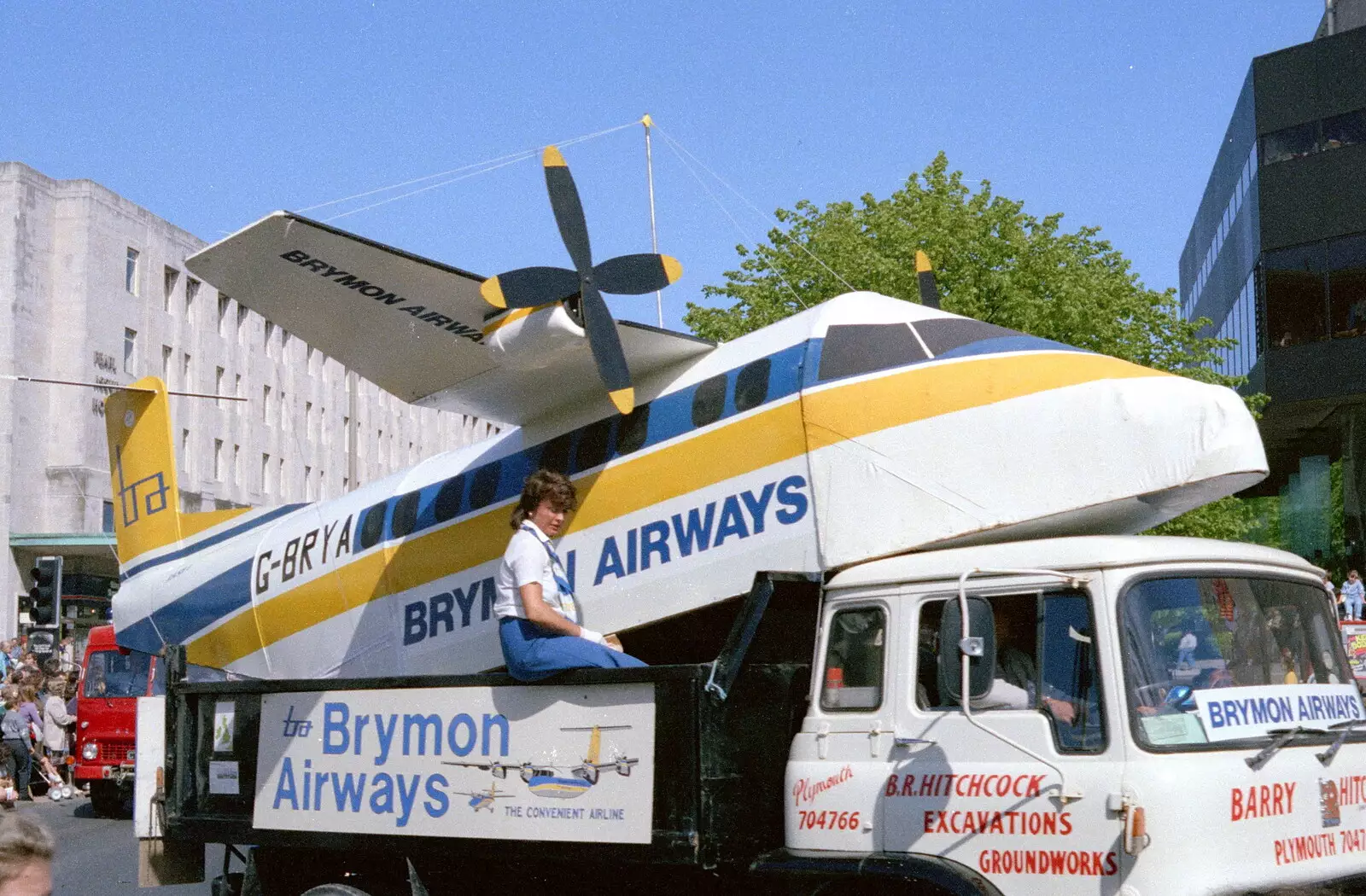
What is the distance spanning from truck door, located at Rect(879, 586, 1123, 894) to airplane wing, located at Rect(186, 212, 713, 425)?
373 cm

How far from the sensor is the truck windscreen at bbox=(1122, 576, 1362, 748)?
5043mm

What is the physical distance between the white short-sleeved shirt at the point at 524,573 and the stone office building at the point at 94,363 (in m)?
32.7

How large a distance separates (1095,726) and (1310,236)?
101 ft

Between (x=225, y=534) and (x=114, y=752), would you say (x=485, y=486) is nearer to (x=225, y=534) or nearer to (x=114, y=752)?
(x=225, y=534)

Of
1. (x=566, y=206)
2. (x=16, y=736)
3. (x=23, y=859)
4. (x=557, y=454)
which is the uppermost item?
(x=566, y=206)

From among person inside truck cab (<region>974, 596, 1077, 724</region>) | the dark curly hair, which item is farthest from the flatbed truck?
the dark curly hair

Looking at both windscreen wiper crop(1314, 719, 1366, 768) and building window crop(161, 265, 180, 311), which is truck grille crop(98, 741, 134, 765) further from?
building window crop(161, 265, 180, 311)

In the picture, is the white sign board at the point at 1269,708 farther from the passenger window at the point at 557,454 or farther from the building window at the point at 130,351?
the building window at the point at 130,351

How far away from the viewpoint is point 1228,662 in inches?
206

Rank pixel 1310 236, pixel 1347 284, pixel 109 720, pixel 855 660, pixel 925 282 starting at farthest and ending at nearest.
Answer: pixel 1310 236 → pixel 1347 284 → pixel 109 720 → pixel 925 282 → pixel 855 660

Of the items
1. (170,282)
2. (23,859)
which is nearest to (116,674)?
(23,859)

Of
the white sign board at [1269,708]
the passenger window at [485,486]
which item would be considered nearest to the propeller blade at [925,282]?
the passenger window at [485,486]

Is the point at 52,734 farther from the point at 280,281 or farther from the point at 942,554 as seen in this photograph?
the point at 942,554

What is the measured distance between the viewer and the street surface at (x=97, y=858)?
1247 centimetres
